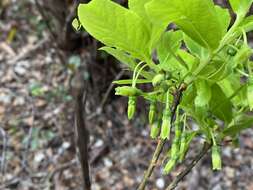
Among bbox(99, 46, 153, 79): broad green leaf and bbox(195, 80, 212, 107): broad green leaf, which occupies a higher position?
bbox(99, 46, 153, 79): broad green leaf

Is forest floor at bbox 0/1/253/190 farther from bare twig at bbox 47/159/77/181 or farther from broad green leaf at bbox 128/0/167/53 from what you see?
broad green leaf at bbox 128/0/167/53

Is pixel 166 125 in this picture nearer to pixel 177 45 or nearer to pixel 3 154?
pixel 177 45

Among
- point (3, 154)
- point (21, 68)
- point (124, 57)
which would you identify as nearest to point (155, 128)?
point (124, 57)

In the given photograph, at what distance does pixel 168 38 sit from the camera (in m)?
0.64

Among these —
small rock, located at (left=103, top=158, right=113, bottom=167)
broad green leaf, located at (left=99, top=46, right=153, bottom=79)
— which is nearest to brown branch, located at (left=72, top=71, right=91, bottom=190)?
broad green leaf, located at (left=99, top=46, right=153, bottom=79)

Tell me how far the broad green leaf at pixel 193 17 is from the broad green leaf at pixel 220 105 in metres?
0.13

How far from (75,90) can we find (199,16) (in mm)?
260

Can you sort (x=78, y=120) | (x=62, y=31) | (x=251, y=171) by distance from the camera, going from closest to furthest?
(x=78, y=120), (x=251, y=171), (x=62, y=31)

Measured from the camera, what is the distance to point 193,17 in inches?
22.0

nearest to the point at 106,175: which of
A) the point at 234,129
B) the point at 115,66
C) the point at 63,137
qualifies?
the point at 63,137

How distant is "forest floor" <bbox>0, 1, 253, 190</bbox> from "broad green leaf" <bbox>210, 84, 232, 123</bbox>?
58.0 inches

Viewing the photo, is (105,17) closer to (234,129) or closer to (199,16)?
(199,16)

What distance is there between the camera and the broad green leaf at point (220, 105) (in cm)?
71

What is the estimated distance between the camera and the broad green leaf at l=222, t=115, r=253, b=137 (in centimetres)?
75
